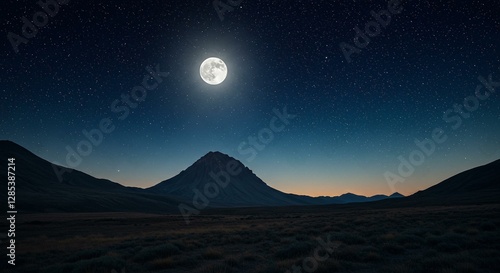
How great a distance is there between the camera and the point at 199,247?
1703cm

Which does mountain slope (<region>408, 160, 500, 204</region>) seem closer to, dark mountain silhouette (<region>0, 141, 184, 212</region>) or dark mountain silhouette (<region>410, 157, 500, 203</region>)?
dark mountain silhouette (<region>410, 157, 500, 203</region>)

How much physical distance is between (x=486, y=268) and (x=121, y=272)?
13440 millimetres

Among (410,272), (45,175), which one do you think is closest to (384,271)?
(410,272)


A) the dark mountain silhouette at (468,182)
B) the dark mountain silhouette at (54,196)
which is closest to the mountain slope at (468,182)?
the dark mountain silhouette at (468,182)

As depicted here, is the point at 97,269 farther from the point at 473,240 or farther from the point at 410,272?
the point at 473,240
